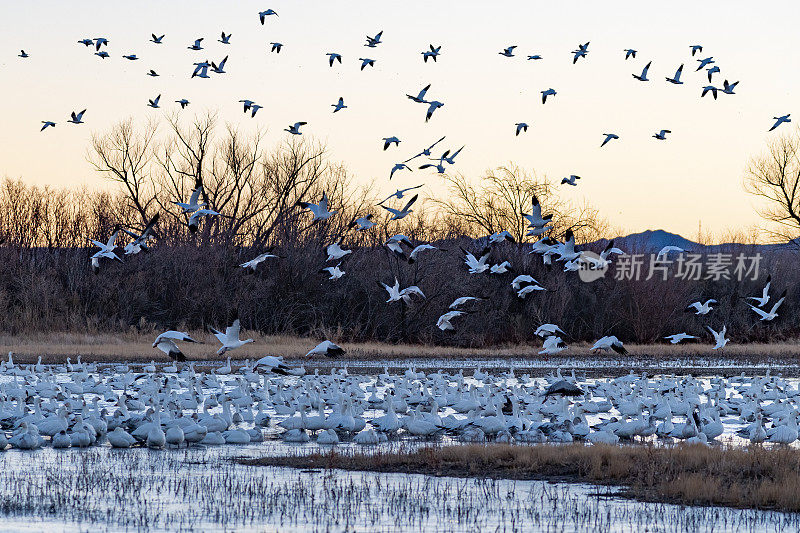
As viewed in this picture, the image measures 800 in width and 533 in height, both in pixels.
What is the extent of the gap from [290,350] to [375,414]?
13.0 m

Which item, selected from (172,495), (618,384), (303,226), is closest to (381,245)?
(303,226)

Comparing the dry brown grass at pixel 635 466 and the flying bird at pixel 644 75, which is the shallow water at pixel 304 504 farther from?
the flying bird at pixel 644 75

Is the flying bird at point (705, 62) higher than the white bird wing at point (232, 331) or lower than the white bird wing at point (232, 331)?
higher

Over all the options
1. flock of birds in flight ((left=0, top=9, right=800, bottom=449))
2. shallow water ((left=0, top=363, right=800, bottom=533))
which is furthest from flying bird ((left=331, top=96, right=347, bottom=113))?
shallow water ((left=0, top=363, right=800, bottom=533))

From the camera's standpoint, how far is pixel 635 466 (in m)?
11.9

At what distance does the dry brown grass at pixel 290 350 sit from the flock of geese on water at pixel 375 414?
812 centimetres

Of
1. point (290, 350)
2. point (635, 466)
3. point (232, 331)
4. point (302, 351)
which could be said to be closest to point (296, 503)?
point (635, 466)

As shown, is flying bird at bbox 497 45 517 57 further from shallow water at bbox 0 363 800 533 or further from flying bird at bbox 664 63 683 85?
shallow water at bbox 0 363 800 533

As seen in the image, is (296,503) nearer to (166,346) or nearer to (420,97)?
(166,346)

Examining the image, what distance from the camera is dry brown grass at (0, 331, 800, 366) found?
29.9m

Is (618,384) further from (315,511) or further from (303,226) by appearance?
(303,226)

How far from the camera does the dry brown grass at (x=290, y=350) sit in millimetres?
29938

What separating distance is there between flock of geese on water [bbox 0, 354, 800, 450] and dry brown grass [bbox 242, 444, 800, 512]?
1602 mm

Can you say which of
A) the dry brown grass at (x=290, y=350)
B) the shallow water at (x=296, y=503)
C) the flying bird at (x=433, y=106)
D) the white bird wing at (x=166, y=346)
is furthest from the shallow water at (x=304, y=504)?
the dry brown grass at (x=290, y=350)
